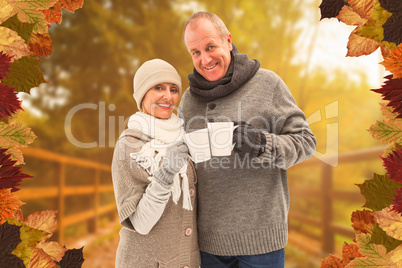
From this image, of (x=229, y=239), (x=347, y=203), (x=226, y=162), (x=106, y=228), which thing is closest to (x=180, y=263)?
(x=229, y=239)

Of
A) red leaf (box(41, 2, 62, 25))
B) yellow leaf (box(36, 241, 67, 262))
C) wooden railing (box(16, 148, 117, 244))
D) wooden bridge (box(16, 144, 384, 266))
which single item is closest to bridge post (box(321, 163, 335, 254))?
wooden bridge (box(16, 144, 384, 266))

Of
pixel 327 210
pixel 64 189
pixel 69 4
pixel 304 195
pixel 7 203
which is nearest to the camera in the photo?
pixel 7 203

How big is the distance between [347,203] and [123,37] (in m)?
2.87

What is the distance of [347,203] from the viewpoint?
3221 mm

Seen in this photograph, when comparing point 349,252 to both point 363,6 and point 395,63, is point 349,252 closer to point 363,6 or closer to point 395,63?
point 395,63

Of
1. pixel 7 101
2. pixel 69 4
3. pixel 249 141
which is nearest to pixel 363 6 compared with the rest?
pixel 249 141

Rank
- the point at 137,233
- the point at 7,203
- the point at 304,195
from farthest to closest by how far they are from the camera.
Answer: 1. the point at 304,195
2. the point at 137,233
3. the point at 7,203

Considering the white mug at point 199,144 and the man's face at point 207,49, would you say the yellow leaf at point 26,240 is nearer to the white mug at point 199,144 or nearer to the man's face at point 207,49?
the white mug at point 199,144

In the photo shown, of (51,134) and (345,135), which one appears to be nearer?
(51,134)

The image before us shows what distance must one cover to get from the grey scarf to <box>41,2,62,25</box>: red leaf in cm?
60

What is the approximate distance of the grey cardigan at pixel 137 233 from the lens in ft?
3.80

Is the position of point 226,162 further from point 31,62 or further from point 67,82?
point 67,82

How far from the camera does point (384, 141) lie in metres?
0.81

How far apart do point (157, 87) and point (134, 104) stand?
2032 millimetres
